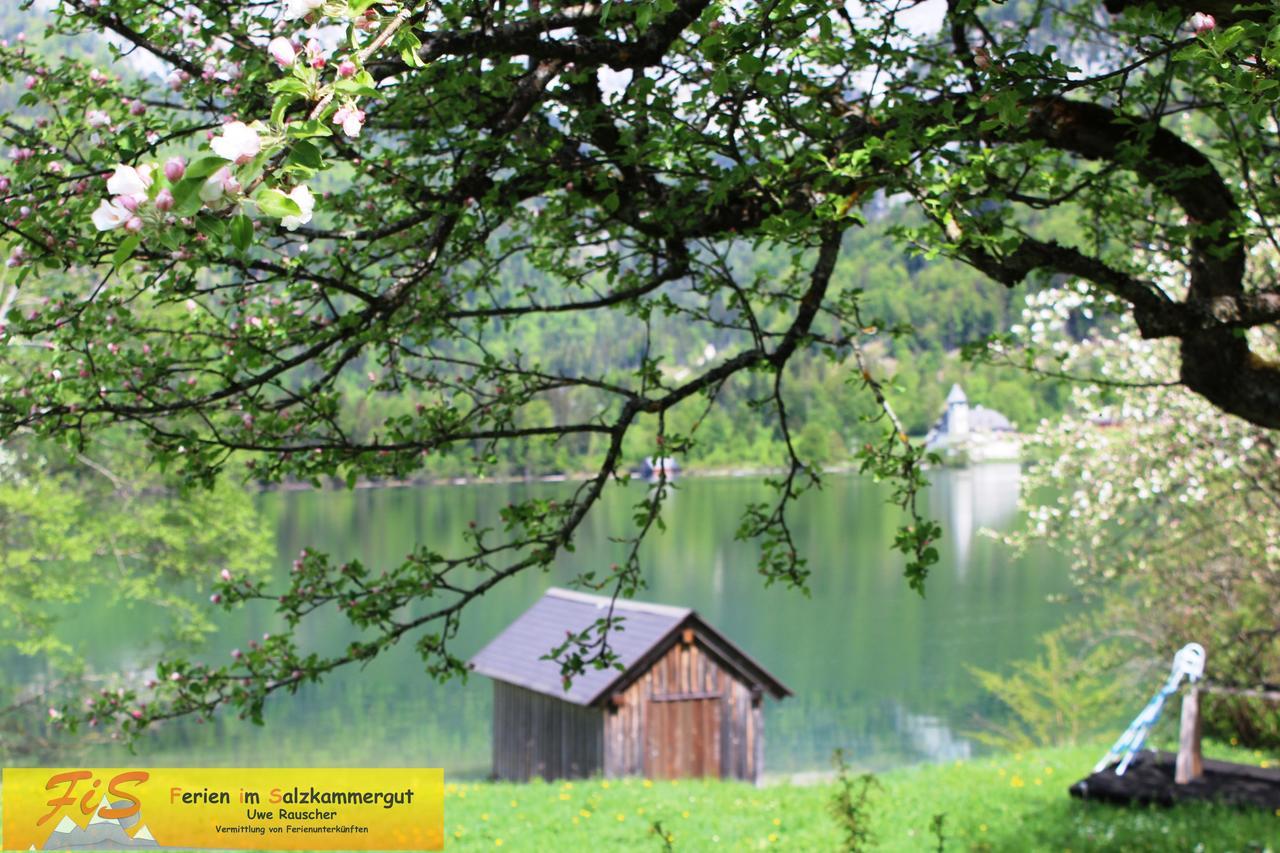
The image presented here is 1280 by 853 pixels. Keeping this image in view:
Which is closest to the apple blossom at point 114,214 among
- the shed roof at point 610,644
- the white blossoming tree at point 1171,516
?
the white blossoming tree at point 1171,516

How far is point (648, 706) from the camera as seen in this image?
15.2 m

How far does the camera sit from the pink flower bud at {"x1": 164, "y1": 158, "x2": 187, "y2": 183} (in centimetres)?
143

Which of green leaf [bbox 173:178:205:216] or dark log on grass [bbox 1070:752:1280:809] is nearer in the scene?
green leaf [bbox 173:178:205:216]

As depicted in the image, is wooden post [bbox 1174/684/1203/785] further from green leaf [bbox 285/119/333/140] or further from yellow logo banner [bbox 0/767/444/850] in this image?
Result: green leaf [bbox 285/119/333/140]

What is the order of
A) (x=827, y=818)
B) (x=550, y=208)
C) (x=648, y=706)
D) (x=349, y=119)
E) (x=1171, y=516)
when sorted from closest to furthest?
(x=349, y=119) → (x=550, y=208) → (x=827, y=818) → (x=1171, y=516) → (x=648, y=706)

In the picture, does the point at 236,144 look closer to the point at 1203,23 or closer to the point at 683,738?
the point at 1203,23

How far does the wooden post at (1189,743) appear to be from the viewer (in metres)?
9.02

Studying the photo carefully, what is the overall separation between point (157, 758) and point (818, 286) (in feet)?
81.3

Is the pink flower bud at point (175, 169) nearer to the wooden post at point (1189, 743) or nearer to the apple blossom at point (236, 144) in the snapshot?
the apple blossom at point (236, 144)

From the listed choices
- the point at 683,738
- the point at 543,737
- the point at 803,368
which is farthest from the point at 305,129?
the point at 803,368

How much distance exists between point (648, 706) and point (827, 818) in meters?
5.59

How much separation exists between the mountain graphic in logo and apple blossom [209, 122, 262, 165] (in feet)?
12.6

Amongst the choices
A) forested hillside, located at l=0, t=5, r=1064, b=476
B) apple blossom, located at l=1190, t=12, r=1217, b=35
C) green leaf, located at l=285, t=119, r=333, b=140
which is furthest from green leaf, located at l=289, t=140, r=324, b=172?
forested hillside, located at l=0, t=5, r=1064, b=476

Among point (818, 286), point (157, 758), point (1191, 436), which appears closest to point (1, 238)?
point (818, 286)
